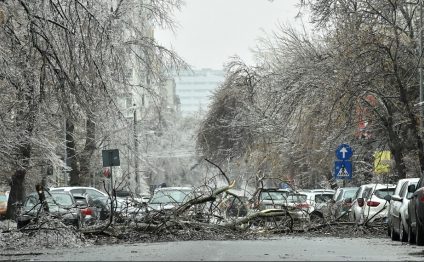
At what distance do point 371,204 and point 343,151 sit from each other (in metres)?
7.20

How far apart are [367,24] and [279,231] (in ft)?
29.4

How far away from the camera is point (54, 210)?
2744 centimetres

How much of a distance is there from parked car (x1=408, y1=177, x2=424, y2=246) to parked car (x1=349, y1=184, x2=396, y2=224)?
6.06 metres

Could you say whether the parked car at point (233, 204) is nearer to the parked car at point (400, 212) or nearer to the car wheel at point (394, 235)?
the parked car at point (400, 212)

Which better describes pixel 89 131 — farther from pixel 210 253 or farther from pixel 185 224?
pixel 210 253

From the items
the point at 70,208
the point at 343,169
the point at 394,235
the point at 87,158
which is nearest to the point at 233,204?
the point at 70,208

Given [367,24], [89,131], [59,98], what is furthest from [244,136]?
[59,98]

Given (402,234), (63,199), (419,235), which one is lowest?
(402,234)

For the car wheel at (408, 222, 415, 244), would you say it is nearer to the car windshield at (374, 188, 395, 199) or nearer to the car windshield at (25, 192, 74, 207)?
the car windshield at (374, 188, 395, 199)

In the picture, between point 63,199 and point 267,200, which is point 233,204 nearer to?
point 267,200

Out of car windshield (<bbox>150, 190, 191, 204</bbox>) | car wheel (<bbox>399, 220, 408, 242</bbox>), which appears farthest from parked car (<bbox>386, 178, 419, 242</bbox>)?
car windshield (<bbox>150, 190, 191, 204</bbox>)

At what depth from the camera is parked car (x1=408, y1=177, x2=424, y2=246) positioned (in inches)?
726

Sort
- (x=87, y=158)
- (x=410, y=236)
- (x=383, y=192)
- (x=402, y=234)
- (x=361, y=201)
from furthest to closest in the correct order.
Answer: (x=87, y=158) < (x=383, y=192) < (x=361, y=201) < (x=402, y=234) < (x=410, y=236)

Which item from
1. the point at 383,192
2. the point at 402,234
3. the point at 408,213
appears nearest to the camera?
the point at 408,213
